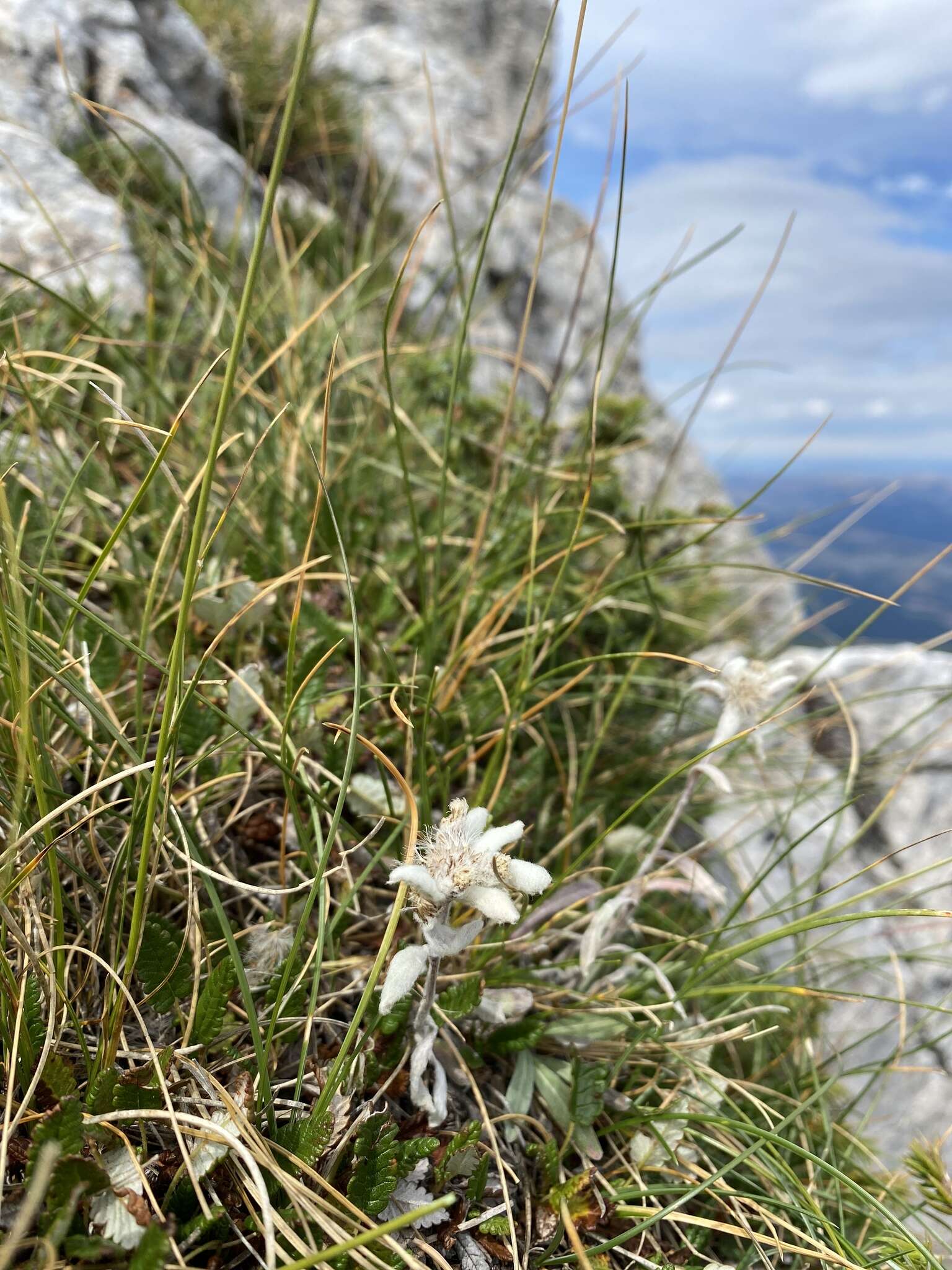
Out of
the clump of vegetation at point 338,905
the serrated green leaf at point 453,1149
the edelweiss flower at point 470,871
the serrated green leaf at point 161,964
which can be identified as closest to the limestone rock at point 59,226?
the clump of vegetation at point 338,905

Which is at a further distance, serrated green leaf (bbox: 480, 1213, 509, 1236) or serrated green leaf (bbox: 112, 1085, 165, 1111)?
serrated green leaf (bbox: 480, 1213, 509, 1236)

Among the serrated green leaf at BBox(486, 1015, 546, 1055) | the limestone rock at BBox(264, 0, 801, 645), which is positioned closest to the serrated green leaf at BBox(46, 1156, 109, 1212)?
the serrated green leaf at BBox(486, 1015, 546, 1055)

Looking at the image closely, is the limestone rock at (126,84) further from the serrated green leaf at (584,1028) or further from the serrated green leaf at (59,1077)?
the serrated green leaf at (584,1028)

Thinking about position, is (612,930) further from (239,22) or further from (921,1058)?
(239,22)

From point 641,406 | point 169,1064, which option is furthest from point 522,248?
point 169,1064

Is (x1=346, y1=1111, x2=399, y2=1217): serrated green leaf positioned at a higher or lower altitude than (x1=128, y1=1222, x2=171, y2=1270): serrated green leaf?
lower

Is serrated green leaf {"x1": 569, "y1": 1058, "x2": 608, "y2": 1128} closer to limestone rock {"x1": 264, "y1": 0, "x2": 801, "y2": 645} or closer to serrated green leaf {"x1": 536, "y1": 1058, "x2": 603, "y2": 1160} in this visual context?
Result: serrated green leaf {"x1": 536, "y1": 1058, "x2": 603, "y2": 1160}

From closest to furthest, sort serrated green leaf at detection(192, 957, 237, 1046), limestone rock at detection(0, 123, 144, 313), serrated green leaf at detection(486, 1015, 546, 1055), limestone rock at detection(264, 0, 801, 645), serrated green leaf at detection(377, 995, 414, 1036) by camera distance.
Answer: serrated green leaf at detection(192, 957, 237, 1046) → serrated green leaf at detection(377, 995, 414, 1036) → serrated green leaf at detection(486, 1015, 546, 1055) → limestone rock at detection(0, 123, 144, 313) → limestone rock at detection(264, 0, 801, 645)

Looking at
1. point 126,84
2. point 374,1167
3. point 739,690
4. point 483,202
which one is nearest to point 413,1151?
point 374,1167
